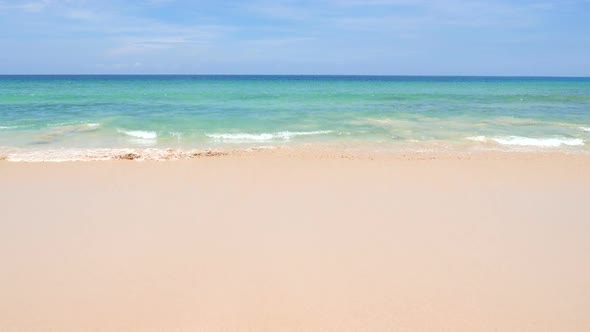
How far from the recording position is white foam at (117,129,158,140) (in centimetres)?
1208

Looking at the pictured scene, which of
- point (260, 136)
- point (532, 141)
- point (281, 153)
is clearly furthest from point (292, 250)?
point (532, 141)

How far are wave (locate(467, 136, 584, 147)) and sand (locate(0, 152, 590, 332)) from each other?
12.6ft

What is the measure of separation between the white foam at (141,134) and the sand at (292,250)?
4.60 metres

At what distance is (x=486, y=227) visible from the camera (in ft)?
16.5

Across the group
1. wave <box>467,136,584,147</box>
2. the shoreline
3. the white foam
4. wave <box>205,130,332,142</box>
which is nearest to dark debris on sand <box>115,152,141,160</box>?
the shoreline

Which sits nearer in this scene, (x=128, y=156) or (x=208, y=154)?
(x=128, y=156)

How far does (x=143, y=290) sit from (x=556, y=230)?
15.5ft

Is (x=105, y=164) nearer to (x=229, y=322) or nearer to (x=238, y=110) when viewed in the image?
(x=229, y=322)

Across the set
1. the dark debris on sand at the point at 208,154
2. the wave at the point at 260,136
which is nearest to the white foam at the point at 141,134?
the wave at the point at 260,136

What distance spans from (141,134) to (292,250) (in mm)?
9514

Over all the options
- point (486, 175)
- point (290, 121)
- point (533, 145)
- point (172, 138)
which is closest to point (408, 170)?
point (486, 175)

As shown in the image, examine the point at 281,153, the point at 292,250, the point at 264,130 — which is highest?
the point at 264,130

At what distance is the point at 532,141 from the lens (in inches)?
454

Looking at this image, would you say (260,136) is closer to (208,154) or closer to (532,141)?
(208,154)
